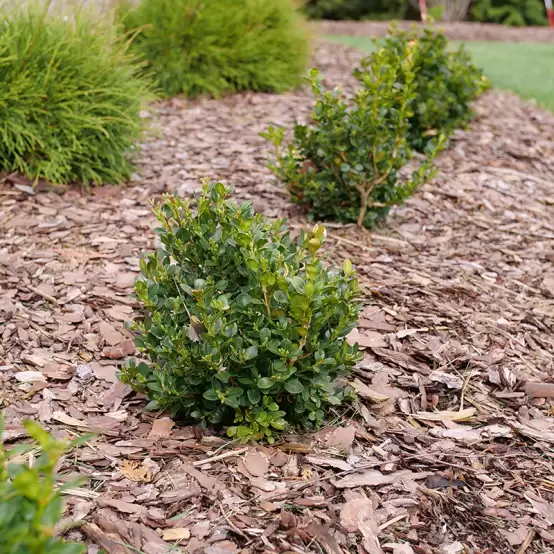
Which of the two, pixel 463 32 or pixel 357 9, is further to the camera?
pixel 357 9

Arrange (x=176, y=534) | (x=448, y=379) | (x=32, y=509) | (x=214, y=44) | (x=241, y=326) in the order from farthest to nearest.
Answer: (x=214, y=44) → (x=448, y=379) → (x=241, y=326) → (x=176, y=534) → (x=32, y=509)

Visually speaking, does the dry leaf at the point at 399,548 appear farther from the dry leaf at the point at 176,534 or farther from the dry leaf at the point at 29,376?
the dry leaf at the point at 29,376

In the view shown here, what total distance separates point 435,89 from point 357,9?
13675 mm

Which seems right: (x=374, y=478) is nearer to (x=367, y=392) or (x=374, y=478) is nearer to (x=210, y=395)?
(x=367, y=392)

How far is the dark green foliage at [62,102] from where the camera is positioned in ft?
12.9

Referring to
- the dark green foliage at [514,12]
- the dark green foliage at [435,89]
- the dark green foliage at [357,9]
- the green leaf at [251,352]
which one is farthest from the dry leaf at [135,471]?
the dark green foliage at [514,12]

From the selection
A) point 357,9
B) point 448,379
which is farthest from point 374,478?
point 357,9

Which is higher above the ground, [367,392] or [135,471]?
[135,471]

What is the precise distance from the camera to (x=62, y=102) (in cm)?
408

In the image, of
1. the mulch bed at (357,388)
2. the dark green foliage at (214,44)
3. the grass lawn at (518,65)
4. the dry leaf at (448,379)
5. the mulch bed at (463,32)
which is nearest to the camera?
the mulch bed at (357,388)

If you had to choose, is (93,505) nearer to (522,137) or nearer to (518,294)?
(518,294)

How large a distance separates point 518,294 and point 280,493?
1.87m

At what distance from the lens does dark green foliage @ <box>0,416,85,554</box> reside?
118cm

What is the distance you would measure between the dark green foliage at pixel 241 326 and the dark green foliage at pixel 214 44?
3.93 meters
